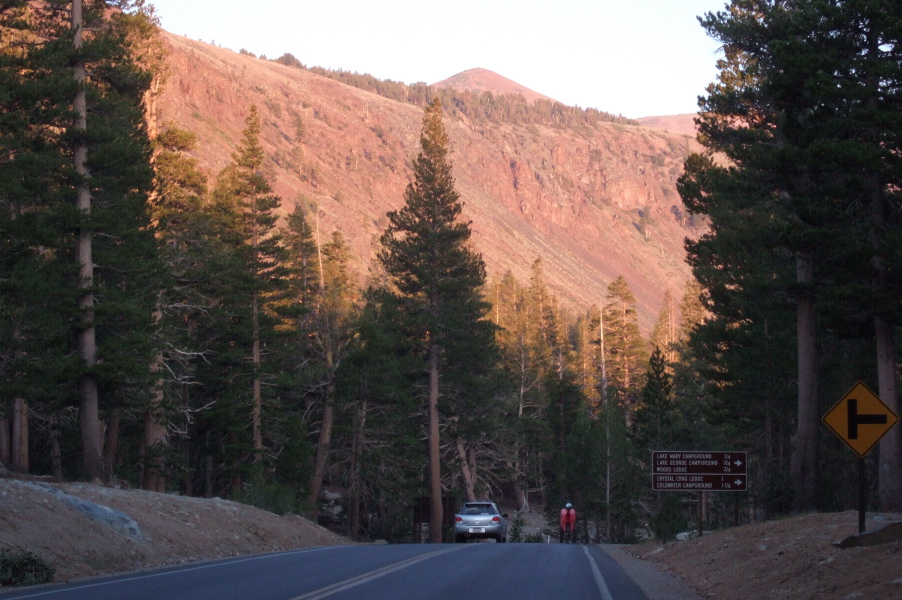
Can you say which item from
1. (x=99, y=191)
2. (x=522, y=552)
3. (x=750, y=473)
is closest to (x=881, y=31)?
(x=522, y=552)

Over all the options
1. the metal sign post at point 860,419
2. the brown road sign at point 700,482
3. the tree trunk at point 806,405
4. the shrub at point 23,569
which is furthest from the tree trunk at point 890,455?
the shrub at point 23,569

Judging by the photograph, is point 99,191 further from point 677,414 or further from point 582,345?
point 582,345

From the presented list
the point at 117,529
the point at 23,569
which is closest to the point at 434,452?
the point at 117,529

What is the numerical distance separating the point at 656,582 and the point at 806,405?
372 inches

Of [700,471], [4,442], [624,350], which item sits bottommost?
[700,471]

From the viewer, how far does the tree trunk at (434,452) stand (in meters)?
43.5

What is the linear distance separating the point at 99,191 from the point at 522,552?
1647 centimetres

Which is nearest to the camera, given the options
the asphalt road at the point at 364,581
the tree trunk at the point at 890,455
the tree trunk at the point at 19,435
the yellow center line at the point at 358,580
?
Result: the yellow center line at the point at 358,580

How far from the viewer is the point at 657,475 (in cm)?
2239

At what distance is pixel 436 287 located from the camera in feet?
148

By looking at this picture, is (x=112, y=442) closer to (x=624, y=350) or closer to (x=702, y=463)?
(x=702, y=463)

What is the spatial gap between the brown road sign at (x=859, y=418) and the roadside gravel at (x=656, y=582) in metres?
3.15

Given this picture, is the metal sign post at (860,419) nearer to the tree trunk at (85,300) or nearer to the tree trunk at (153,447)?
the tree trunk at (85,300)

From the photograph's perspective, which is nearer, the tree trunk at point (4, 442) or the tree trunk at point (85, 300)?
the tree trunk at point (85, 300)
